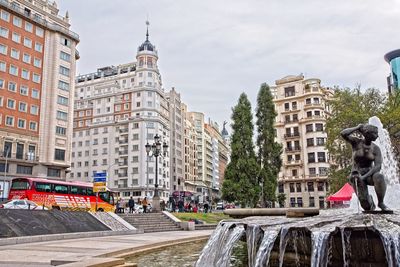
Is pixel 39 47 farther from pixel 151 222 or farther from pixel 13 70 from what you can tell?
pixel 151 222

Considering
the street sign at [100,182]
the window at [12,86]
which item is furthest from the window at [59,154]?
the street sign at [100,182]

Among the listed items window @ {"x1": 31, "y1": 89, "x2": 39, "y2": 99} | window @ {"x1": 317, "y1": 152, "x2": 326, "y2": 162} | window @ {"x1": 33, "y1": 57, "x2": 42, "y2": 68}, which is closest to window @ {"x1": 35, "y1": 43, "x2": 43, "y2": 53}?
window @ {"x1": 33, "y1": 57, "x2": 42, "y2": 68}

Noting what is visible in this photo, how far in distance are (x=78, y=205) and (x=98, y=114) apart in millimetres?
56273

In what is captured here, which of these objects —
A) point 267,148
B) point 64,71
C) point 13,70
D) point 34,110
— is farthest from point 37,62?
point 267,148

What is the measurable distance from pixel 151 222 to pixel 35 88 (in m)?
37.7

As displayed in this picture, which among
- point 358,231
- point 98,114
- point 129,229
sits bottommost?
point 129,229

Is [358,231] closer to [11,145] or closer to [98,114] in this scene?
[11,145]

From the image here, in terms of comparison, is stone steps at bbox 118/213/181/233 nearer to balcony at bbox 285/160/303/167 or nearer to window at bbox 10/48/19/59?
window at bbox 10/48/19/59

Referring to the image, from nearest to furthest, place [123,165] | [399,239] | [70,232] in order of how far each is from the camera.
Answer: [399,239], [70,232], [123,165]

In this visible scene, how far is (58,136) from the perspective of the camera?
185 feet

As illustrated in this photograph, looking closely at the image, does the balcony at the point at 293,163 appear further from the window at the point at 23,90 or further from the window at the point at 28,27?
the window at the point at 28,27

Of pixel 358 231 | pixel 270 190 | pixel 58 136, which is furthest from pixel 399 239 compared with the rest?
pixel 58 136

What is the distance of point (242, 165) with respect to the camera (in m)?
36.3

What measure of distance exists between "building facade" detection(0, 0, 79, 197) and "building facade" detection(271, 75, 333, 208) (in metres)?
38.5
